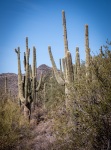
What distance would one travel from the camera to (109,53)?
6.54m

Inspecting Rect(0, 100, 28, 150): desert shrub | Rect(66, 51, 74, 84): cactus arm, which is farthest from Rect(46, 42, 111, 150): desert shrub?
Rect(0, 100, 28, 150): desert shrub

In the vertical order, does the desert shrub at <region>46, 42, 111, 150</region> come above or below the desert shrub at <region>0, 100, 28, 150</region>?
above

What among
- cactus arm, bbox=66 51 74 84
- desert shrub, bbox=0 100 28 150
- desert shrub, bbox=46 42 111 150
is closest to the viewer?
desert shrub, bbox=46 42 111 150

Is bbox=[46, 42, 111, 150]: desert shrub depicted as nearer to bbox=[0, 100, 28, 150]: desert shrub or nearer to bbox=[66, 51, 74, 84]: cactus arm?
bbox=[66, 51, 74, 84]: cactus arm

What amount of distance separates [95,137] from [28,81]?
891 centimetres

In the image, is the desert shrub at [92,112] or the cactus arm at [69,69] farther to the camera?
the cactus arm at [69,69]

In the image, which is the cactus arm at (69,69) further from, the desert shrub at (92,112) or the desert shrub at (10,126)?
the desert shrub at (10,126)

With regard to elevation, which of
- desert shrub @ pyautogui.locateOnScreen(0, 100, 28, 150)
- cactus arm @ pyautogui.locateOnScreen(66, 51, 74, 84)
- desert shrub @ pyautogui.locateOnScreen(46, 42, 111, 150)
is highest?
cactus arm @ pyautogui.locateOnScreen(66, 51, 74, 84)

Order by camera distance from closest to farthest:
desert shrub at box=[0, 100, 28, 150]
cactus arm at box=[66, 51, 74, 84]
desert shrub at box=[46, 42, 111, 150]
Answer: desert shrub at box=[46, 42, 111, 150]
cactus arm at box=[66, 51, 74, 84]
desert shrub at box=[0, 100, 28, 150]

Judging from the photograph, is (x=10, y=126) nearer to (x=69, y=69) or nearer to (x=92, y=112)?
(x=69, y=69)

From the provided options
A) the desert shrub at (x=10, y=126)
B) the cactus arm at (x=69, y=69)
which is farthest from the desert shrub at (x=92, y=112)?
the desert shrub at (x=10, y=126)

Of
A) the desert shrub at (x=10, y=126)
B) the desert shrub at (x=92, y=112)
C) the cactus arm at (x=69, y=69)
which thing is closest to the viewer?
the desert shrub at (x=92, y=112)

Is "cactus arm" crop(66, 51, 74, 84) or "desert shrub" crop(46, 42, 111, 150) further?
"cactus arm" crop(66, 51, 74, 84)

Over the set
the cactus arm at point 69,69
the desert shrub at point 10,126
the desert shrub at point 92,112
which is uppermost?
the cactus arm at point 69,69
